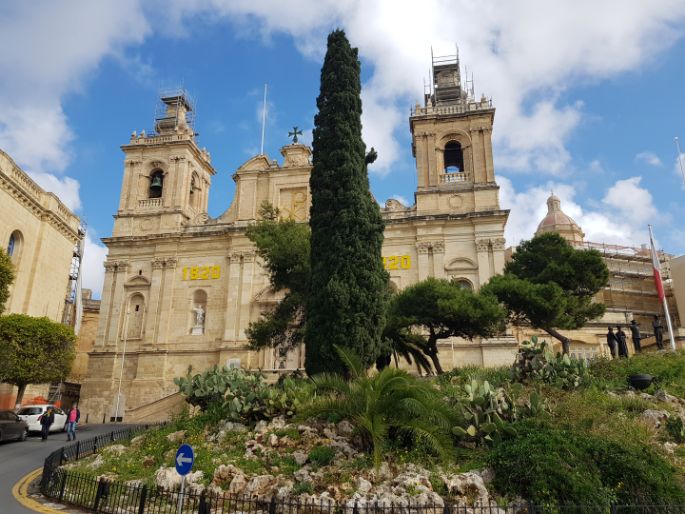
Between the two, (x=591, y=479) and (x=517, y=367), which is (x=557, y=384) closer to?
(x=517, y=367)

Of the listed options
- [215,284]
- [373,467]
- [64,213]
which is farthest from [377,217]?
[64,213]

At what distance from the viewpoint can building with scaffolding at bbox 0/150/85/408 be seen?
32.7 m

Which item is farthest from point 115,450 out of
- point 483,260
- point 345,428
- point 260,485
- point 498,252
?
point 498,252

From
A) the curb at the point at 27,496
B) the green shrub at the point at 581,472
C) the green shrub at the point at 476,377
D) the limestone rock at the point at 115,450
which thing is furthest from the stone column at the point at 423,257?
the curb at the point at 27,496

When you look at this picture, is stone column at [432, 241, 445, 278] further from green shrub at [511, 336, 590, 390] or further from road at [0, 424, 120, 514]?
road at [0, 424, 120, 514]

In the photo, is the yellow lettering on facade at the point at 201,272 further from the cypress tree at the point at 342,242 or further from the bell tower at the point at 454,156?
the cypress tree at the point at 342,242

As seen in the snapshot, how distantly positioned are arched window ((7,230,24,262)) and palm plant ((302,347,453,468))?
1131 inches

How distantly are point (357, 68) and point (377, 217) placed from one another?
6548 mm

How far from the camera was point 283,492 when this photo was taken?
11.0m

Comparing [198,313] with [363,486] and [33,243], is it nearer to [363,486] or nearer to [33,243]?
[33,243]

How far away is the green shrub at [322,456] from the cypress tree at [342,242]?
13.0 feet

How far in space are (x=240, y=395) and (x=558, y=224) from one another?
157 feet

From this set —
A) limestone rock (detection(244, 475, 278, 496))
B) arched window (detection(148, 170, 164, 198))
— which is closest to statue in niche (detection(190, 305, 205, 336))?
arched window (detection(148, 170, 164, 198))

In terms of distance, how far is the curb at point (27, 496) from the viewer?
11117 mm
